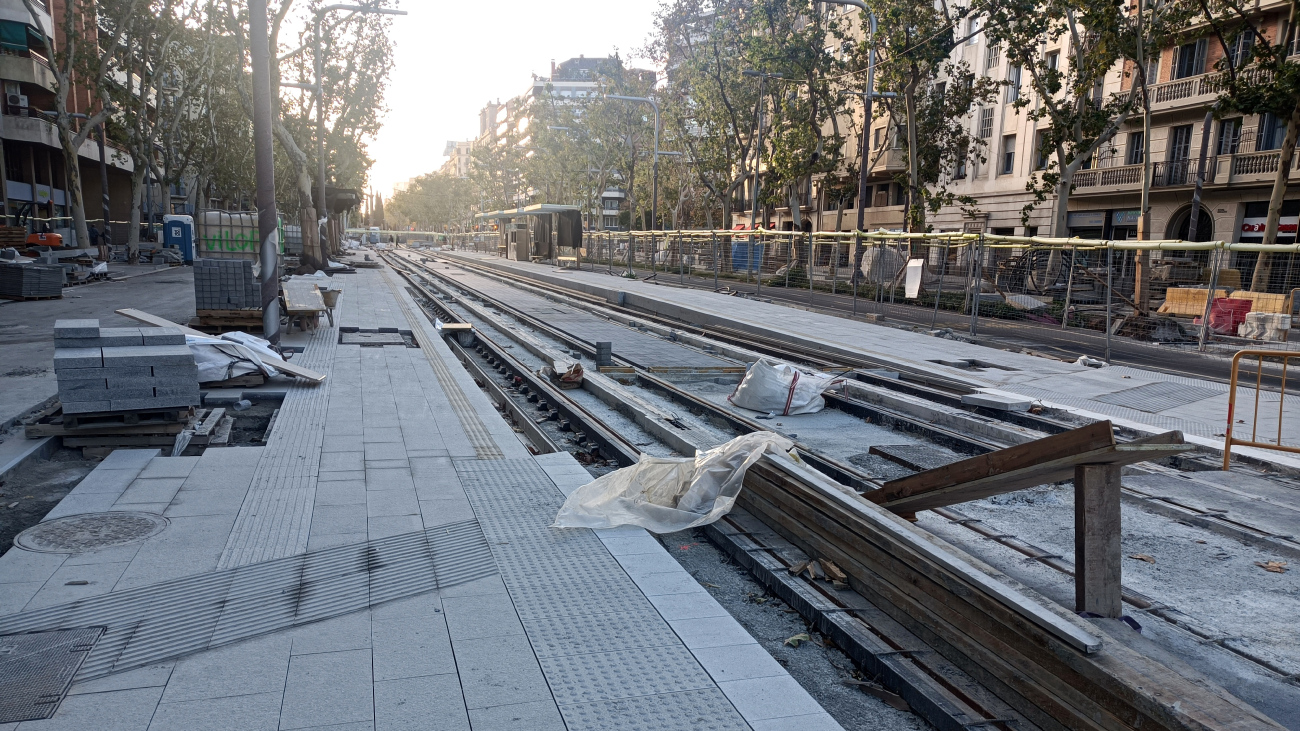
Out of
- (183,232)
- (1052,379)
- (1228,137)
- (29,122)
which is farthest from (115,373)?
(29,122)

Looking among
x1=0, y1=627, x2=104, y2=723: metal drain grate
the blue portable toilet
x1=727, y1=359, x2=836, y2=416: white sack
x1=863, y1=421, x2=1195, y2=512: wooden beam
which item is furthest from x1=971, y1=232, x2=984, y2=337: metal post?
the blue portable toilet

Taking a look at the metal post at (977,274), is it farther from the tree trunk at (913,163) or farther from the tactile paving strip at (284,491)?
the tree trunk at (913,163)

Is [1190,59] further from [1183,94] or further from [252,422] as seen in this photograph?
[252,422]

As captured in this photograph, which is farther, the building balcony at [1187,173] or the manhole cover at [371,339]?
the building balcony at [1187,173]

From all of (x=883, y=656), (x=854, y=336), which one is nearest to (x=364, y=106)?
(x=854, y=336)

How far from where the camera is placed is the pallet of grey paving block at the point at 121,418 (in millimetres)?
6367

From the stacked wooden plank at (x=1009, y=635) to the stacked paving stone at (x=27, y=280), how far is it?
2015cm

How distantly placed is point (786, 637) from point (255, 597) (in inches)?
99.3

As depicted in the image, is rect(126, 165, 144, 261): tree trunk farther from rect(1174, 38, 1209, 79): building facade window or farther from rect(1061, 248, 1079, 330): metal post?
rect(1174, 38, 1209, 79): building facade window

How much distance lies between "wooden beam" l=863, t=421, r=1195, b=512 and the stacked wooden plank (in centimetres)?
22

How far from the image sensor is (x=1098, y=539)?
3.82 m

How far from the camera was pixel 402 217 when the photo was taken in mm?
198000

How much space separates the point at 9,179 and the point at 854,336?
153ft

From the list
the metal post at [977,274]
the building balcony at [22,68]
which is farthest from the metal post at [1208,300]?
the building balcony at [22,68]
